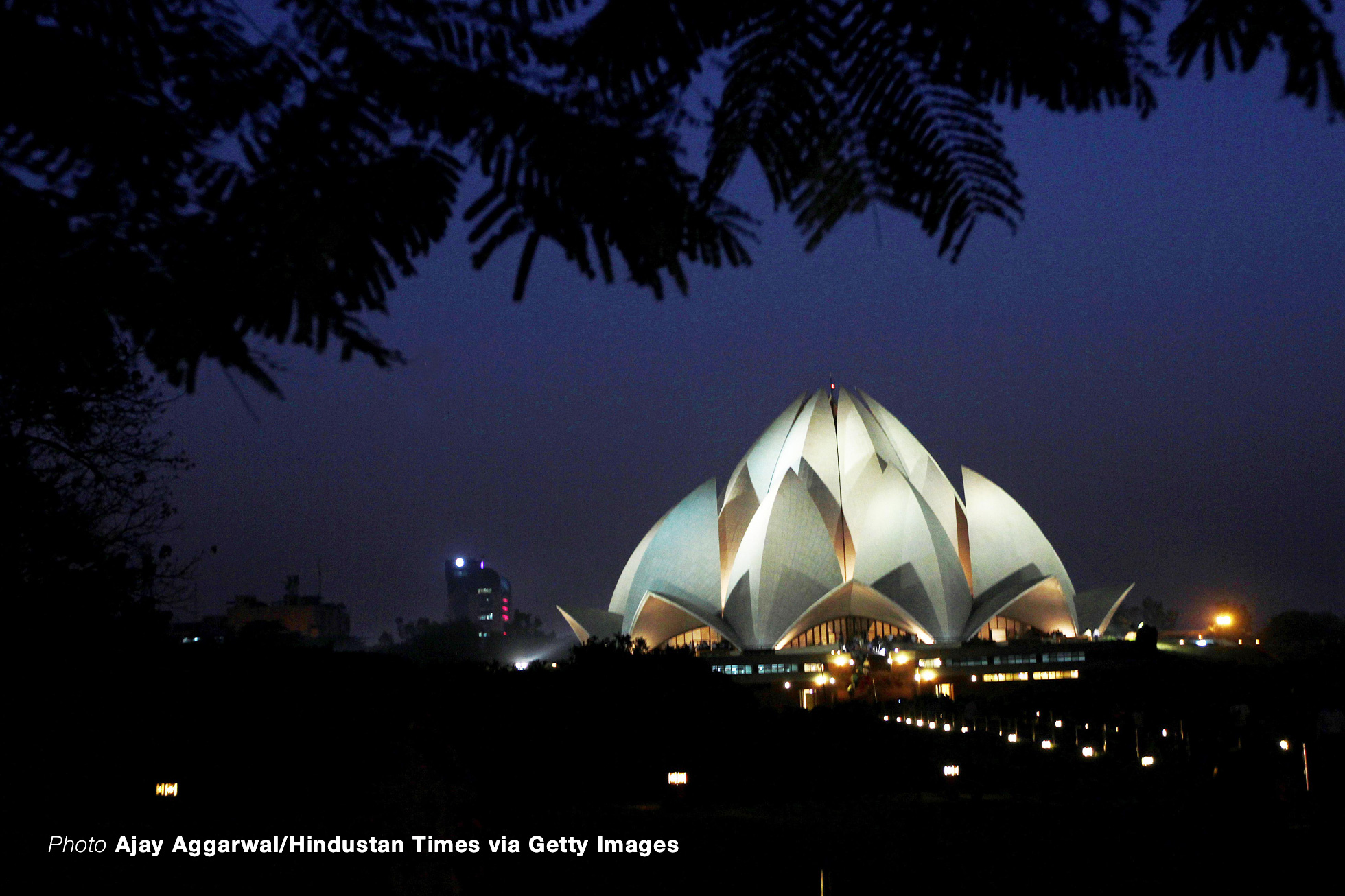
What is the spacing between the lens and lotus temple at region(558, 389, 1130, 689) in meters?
36.1

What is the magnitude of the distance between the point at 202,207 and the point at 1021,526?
41.3m

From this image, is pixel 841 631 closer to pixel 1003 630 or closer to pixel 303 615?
pixel 1003 630

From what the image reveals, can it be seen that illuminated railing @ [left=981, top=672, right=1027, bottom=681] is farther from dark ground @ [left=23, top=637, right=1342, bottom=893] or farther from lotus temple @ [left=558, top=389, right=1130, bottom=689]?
dark ground @ [left=23, top=637, right=1342, bottom=893]

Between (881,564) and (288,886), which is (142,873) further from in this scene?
(881,564)

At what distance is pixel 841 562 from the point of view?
127 ft

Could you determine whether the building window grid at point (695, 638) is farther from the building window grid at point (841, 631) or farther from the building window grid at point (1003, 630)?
the building window grid at point (1003, 630)

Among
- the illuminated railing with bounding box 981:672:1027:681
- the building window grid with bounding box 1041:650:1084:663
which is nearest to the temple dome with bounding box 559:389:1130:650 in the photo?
the illuminated railing with bounding box 981:672:1027:681

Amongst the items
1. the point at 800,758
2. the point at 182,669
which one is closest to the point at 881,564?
the point at 800,758

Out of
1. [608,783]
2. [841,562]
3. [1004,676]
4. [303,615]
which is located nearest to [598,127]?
[608,783]

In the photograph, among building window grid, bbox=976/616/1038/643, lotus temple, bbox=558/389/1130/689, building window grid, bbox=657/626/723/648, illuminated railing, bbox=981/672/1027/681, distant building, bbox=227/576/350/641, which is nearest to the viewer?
illuminated railing, bbox=981/672/1027/681

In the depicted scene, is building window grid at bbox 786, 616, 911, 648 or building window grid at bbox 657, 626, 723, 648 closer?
building window grid at bbox 786, 616, 911, 648

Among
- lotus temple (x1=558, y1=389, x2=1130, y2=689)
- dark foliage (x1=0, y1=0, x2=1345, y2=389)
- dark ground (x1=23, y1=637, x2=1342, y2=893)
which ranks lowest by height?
dark ground (x1=23, y1=637, x2=1342, y2=893)

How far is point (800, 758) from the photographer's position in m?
13.7

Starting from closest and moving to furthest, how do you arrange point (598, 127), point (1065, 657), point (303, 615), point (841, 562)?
point (598, 127), point (1065, 657), point (841, 562), point (303, 615)
